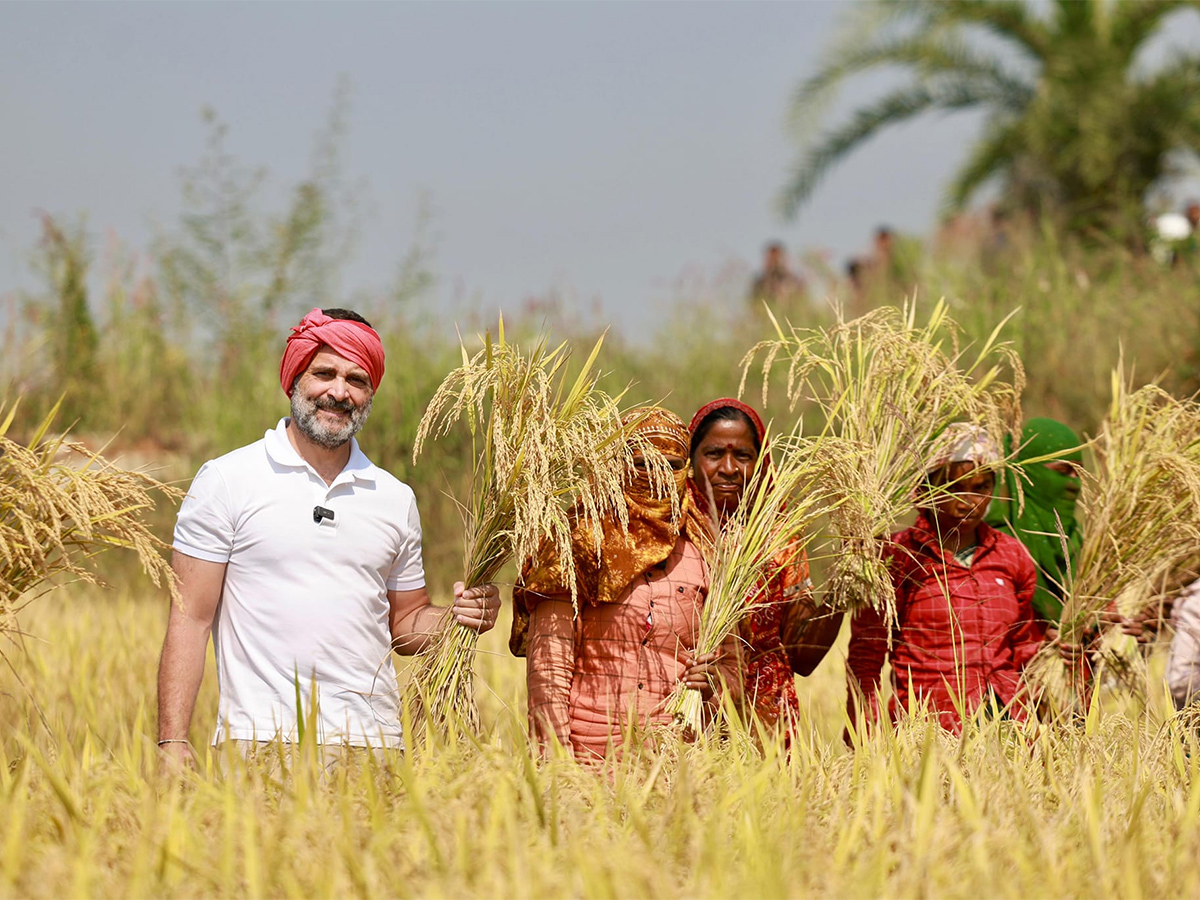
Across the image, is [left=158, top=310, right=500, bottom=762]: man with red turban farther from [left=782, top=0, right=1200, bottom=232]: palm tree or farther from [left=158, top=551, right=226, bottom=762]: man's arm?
[left=782, top=0, right=1200, bottom=232]: palm tree

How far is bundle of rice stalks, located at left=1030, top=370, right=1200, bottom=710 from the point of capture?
12.3 ft

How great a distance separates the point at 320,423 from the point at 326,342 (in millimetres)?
220

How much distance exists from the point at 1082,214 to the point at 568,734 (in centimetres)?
1120

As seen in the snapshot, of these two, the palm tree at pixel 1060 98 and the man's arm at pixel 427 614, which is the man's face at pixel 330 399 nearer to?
the man's arm at pixel 427 614

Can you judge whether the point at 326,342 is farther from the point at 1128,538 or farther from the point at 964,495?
A: the point at 1128,538

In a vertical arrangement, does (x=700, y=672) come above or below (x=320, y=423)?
below

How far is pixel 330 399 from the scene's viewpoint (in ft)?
10.6

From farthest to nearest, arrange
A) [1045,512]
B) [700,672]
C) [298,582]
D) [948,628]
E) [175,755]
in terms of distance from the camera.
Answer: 1. [1045,512]
2. [948,628]
3. [700,672]
4. [298,582]
5. [175,755]

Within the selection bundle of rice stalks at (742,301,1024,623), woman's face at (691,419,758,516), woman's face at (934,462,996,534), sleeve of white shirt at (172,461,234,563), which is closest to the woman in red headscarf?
woman's face at (691,419,758,516)

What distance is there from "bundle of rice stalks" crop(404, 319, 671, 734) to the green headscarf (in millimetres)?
1379

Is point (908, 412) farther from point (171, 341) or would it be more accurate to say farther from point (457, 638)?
point (171, 341)

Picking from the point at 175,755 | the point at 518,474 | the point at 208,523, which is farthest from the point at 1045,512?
the point at 175,755

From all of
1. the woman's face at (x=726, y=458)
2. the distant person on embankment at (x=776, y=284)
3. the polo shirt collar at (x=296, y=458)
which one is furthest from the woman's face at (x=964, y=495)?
the distant person on embankment at (x=776, y=284)

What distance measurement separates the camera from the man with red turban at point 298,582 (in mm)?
3068
